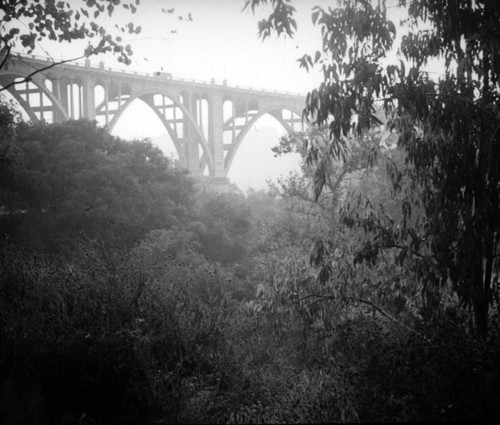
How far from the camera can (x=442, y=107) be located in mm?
4934

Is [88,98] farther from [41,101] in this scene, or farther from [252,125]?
[252,125]

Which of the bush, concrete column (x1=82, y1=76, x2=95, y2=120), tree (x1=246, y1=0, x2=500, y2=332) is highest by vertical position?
concrete column (x1=82, y1=76, x2=95, y2=120)

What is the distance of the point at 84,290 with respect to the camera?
5766 millimetres

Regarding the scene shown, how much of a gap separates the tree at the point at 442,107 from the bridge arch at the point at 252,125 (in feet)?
93.6

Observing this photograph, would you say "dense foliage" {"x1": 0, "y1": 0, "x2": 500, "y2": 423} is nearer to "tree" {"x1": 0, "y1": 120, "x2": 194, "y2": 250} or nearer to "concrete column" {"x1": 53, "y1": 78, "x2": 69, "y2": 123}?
"tree" {"x1": 0, "y1": 120, "x2": 194, "y2": 250}

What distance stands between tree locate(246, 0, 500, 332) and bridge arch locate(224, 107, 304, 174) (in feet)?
93.6

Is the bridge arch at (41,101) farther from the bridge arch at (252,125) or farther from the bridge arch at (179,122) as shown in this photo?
the bridge arch at (252,125)

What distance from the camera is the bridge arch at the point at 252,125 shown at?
33750 mm

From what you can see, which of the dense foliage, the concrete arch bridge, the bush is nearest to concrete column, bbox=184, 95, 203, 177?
the concrete arch bridge

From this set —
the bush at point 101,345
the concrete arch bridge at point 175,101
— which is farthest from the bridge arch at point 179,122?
the bush at point 101,345

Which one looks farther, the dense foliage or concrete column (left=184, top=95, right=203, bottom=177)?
concrete column (left=184, top=95, right=203, bottom=177)

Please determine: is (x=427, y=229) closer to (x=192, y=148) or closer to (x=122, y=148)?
(x=122, y=148)

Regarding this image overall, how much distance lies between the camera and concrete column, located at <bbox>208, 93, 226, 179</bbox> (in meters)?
32.3

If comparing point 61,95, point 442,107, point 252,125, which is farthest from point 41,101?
point 442,107
